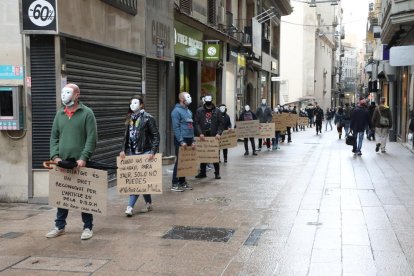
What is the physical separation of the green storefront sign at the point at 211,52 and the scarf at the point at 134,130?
37.1 feet

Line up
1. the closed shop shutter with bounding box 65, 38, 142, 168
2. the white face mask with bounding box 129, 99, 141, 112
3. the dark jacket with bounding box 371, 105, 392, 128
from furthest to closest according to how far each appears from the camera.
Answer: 1. the dark jacket with bounding box 371, 105, 392, 128
2. the closed shop shutter with bounding box 65, 38, 142, 168
3. the white face mask with bounding box 129, 99, 141, 112

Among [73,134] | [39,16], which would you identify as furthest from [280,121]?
[73,134]

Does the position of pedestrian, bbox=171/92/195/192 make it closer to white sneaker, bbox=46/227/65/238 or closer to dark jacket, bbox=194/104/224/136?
dark jacket, bbox=194/104/224/136

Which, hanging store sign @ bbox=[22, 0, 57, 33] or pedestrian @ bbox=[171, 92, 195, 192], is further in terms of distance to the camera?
pedestrian @ bbox=[171, 92, 195, 192]

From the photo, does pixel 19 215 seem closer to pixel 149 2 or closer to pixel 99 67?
pixel 99 67

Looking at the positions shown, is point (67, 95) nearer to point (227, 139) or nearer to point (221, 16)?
point (227, 139)

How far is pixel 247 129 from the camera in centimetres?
1747

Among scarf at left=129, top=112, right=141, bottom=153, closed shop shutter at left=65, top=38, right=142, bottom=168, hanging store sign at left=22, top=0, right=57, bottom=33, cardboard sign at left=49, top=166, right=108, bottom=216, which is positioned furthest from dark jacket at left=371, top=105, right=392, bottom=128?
cardboard sign at left=49, top=166, right=108, bottom=216

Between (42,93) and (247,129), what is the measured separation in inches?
370

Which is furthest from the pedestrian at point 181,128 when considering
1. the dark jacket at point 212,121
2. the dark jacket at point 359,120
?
the dark jacket at point 359,120

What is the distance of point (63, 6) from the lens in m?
8.93

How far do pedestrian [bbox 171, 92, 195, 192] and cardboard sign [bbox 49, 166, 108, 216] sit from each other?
3.62m

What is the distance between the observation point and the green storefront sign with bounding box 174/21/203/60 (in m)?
16.3

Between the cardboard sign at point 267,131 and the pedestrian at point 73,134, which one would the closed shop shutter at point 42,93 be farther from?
the cardboard sign at point 267,131
